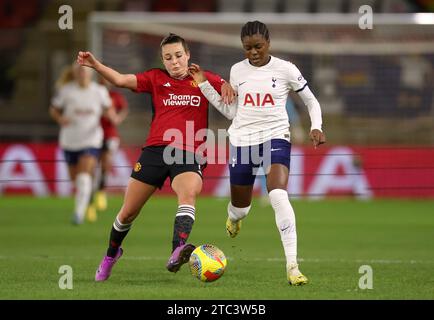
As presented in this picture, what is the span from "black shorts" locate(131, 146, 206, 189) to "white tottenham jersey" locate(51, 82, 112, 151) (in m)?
8.31

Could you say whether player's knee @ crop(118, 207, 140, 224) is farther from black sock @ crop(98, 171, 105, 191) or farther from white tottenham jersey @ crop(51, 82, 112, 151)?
black sock @ crop(98, 171, 105, 191)

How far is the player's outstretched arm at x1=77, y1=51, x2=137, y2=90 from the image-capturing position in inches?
380

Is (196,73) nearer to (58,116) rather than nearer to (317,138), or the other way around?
(317,138)

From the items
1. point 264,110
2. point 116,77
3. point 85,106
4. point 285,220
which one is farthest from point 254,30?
point 85,106

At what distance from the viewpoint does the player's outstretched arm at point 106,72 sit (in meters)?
9.65

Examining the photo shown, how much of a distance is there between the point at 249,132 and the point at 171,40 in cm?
111

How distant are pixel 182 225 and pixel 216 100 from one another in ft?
4.26

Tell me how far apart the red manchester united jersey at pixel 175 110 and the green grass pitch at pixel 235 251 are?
4.23 ft

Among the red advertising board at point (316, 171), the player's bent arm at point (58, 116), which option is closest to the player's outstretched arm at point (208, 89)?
the player's bent arm at point (58, 116)

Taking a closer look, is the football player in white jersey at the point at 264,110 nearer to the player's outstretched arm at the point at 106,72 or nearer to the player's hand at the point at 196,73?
the player's hand at the point at 196,73

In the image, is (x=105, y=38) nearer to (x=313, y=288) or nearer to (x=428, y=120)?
(x=428, y=120)

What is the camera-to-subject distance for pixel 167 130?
32.4ft

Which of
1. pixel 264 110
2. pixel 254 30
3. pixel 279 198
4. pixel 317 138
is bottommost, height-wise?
pixel 279 198
